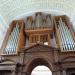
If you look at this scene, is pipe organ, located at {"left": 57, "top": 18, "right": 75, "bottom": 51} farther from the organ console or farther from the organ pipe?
the organ pipe

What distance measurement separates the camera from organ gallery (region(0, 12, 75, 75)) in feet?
23.1

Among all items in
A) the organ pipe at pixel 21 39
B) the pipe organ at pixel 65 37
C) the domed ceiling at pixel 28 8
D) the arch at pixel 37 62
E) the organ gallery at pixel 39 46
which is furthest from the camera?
the domed ceiling at pixel 28 8

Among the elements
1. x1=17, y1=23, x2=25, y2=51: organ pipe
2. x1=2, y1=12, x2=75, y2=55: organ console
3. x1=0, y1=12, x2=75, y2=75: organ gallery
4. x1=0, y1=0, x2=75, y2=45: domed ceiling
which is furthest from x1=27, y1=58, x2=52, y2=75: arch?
x1=0, y1=0, x2=75, y2=45: domed ceiling

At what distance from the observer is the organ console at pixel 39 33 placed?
7910mm

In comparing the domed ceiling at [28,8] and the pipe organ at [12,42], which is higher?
the domed ceiling at [28,8]

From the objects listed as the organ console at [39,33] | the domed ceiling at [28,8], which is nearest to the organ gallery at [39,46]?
the organ console at [39,33]

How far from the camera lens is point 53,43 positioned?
8.73 m

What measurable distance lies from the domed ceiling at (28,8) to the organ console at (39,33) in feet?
1.15

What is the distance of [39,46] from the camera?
301 inches

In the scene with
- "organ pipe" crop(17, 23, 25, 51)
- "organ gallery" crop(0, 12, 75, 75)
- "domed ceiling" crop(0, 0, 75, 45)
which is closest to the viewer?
"organ gallery" crop(0, 12, 75, 75)

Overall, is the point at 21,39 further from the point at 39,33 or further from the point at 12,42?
the point at 39,33

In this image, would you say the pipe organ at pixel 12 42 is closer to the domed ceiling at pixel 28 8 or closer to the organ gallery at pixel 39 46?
the organ gallery at pixel 39 46

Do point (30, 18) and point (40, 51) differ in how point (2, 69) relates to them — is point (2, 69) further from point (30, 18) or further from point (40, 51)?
point (30, 18)

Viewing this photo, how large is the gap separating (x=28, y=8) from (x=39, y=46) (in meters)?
2.94
